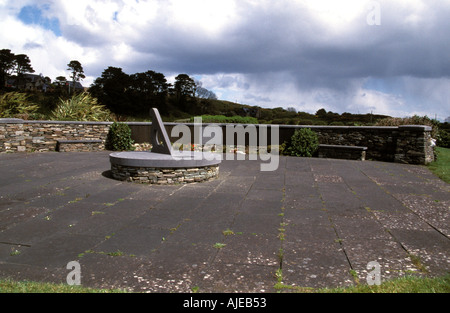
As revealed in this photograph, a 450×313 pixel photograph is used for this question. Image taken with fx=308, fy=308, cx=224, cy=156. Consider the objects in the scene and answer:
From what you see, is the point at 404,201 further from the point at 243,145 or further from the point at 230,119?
the point at 230,119

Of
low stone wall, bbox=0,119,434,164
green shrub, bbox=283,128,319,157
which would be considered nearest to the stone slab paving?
low stone wall, bbox=0,119,434,164

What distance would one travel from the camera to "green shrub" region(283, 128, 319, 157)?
Result: 40.7 feet

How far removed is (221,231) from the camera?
167 inches

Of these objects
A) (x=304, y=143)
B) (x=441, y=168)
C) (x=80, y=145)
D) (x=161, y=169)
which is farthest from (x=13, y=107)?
(x=441, y=168)

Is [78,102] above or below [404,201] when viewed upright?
above

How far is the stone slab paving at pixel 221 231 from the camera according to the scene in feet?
10.1

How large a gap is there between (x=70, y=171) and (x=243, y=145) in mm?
7380

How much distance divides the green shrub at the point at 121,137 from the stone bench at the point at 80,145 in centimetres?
62

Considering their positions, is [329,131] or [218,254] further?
[329,131]

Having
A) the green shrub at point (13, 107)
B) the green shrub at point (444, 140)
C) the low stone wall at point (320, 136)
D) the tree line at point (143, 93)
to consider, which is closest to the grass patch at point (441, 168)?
the low stone wall at point (320, 136)

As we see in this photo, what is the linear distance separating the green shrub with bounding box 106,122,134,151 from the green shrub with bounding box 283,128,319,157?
692cm

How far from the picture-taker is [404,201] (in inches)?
232

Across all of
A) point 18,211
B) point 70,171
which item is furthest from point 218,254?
point 70,171

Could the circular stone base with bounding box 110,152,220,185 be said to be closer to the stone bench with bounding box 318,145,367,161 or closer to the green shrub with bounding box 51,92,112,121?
the stone bench with bounding box 318,145,367,161
